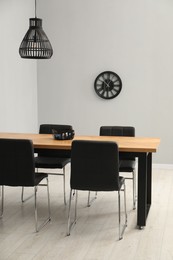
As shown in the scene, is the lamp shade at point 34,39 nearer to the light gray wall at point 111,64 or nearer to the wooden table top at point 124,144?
the wooden table top at point 124,144

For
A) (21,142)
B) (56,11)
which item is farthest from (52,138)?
(56,11)

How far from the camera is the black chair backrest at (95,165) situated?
13.5 feet

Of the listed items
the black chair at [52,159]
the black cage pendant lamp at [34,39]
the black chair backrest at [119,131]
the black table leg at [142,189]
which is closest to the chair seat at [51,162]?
the black chair at [52,159]

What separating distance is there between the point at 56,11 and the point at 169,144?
2616 mm

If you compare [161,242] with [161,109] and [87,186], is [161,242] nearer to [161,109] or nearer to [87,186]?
[87,186]

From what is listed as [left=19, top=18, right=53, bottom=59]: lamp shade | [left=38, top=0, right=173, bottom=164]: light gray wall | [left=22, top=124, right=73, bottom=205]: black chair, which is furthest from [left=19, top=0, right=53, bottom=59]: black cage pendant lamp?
[left=38, top=0, right=173, bottom=164]: light gray wall

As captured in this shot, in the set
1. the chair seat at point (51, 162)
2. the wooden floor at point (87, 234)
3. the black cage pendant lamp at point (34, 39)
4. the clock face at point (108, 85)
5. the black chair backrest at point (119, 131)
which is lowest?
the wooden floor at point (87, 234)

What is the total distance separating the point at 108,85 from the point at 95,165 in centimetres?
314

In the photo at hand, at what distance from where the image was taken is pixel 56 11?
721cm

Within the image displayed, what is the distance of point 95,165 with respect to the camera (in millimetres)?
4180

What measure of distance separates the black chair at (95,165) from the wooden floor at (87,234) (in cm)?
25

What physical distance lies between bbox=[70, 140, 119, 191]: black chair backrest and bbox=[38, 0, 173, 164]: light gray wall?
3.04 metres

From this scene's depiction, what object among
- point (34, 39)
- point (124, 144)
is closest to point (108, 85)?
point (34, 39)

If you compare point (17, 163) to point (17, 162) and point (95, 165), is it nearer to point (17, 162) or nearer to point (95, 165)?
point (17, 162)
